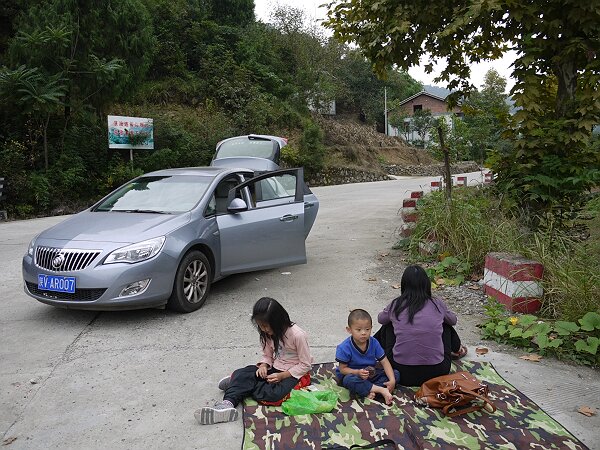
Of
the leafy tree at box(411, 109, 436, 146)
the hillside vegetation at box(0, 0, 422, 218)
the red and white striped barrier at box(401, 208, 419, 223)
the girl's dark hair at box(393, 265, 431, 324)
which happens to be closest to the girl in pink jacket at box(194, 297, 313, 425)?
the girl's dark hair at box(393, 265, 431, 324)

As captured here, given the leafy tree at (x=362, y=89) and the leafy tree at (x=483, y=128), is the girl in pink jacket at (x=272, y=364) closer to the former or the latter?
the leafy tree at (x=483, y=128)

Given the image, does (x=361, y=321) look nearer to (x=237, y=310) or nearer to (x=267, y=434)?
(x=267, y=434)

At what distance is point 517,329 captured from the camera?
4.80m

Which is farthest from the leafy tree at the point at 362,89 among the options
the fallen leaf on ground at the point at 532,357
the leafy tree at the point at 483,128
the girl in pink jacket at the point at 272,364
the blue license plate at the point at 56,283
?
the girl in pink jacket at the point at 272,364

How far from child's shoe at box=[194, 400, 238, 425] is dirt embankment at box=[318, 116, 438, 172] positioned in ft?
87.6

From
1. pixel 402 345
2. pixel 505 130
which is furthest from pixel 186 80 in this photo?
pixel 402 345

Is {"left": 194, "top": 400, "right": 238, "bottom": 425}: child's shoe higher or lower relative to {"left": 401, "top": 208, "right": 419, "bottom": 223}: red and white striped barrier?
lower

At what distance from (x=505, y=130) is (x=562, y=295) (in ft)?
11.3

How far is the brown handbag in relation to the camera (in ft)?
11.6

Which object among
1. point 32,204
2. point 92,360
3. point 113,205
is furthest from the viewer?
point 32,204

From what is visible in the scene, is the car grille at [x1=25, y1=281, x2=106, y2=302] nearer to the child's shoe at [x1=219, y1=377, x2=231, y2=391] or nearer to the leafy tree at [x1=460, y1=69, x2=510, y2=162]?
the child's shoe at [x1=219, y1=377, x2=231, y2=391]

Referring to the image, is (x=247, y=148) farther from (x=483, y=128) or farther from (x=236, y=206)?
(x=236, y=206)

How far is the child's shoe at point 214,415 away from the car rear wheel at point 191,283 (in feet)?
6.81

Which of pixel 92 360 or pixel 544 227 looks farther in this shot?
pixel 544 227
